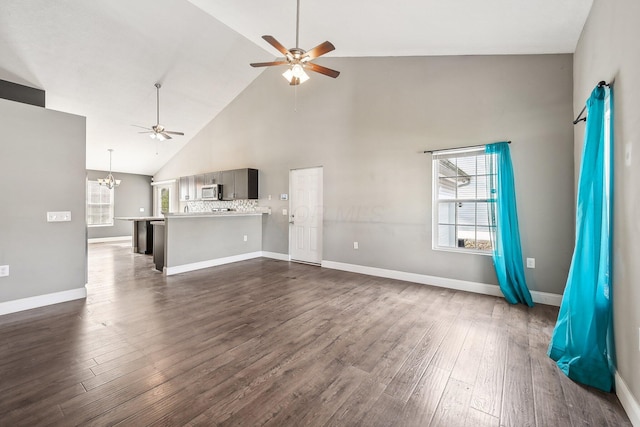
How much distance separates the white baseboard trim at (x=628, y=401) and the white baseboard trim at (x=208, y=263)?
5.49 metres

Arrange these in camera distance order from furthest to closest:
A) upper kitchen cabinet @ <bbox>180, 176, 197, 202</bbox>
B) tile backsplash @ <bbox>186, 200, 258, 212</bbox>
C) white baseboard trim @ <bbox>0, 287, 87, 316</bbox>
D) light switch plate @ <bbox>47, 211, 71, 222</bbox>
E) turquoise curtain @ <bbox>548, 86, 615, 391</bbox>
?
upper kitchen cabinet @ <bbox>180, 176, 197, 202</bbox> < tile backsplash @ <bbox>186, 200, 258, 212</bbox> < light switch plate @ <bbox>47, 211, 71, 222</bbox> < white baseboard trim @ <bbox>0, 287, 87, 316</bbox> < turquoise curtain @ <bbox>548, 86, 615, 391</bbox>

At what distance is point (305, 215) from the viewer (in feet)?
19.1

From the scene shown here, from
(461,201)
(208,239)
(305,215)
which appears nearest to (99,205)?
(208,239)

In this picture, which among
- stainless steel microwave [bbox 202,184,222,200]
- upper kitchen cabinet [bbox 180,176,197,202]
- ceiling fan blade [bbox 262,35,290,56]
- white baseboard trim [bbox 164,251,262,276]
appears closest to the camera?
ceiling fan blade [bbox 262,35,290,56]

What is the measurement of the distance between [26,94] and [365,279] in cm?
593

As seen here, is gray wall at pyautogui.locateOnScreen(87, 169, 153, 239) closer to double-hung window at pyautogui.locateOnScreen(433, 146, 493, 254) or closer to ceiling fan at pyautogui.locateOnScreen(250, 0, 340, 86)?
ceiling fan at pyautogui.locateOnScreen(250, 0, 340, 86)

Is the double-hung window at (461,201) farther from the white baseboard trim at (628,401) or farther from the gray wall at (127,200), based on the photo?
the gray wall at (127,200)

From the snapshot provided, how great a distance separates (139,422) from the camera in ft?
4.87

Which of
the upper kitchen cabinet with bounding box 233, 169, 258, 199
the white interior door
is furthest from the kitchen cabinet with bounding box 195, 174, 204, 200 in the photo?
the white interior door

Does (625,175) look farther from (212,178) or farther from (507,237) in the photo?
(212,178)

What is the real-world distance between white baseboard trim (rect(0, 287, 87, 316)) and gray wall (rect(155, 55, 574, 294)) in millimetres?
3542

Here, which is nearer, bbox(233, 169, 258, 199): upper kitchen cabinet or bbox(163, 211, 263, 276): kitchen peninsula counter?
bbox(163, 211, 263, 276): kitchen peninsula counter

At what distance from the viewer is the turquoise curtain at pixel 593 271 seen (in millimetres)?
1901

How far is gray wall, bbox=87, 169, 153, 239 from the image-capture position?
8920mm
